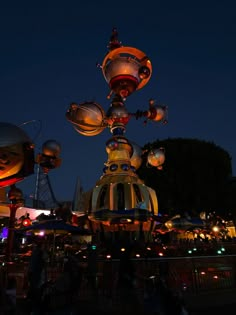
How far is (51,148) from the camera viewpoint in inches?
277

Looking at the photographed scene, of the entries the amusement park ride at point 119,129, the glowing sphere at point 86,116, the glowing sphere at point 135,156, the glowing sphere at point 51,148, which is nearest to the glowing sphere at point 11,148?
the glowing sphere at point 51,148

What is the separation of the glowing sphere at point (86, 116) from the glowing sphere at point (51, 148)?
5493mm

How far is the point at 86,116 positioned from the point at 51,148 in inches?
234

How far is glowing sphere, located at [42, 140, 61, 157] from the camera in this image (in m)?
6.79

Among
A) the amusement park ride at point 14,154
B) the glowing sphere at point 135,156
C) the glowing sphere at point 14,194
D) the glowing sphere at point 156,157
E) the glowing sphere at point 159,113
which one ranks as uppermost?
the glowing sphere at point 159,113

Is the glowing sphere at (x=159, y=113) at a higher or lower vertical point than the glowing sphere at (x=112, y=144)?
higher

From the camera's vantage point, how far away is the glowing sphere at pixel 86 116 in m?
12.8

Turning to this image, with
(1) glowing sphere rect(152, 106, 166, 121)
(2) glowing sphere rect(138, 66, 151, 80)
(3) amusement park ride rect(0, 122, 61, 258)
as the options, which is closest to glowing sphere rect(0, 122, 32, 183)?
(3) amusement park ride rect(0, 122, 61, 258)

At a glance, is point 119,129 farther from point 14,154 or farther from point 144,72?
point 14,154

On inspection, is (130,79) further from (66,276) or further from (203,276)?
(66,276)

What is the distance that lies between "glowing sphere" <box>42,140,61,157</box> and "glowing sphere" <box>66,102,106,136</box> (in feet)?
18.0

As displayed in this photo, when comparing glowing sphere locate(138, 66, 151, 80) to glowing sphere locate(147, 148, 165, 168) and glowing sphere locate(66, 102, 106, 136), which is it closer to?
glowing sphere locate(66, 102, 106, 136)

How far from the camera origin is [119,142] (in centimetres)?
1330

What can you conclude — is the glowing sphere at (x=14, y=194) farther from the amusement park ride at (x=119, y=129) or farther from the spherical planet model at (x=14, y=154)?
the spherical planet model at (x=14, y=154)
